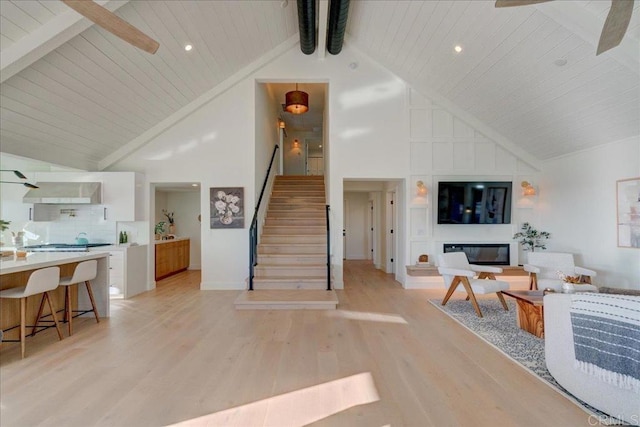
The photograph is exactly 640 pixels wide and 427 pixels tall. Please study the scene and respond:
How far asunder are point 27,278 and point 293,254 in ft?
12.6

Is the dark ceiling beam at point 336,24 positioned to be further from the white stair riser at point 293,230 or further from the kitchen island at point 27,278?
the kitchen island at point 27,278

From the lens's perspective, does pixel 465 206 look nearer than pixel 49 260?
No

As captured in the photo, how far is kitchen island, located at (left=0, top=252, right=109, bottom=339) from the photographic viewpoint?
11.1 feet

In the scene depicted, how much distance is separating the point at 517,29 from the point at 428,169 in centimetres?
→ 287

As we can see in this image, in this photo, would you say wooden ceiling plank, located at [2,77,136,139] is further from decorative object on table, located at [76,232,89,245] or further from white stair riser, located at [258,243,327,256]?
white stair riser, located at [258,243,327,256]

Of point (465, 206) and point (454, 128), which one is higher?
point (454, 128)

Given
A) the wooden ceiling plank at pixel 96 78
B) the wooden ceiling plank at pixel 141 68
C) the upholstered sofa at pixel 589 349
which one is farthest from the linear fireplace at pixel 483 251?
the wooden ceiling plank at pixel 96 78

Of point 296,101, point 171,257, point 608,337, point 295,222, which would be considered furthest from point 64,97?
point 608,337

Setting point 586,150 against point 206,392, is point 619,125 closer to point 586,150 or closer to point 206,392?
point 586,150

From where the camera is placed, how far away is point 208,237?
6336mm

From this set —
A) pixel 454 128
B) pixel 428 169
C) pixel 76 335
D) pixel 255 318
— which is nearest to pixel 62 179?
pixel 76 335

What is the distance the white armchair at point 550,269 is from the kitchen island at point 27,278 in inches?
244

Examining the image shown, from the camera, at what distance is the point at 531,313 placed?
370cm

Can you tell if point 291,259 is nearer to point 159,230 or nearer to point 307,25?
point 159,230
